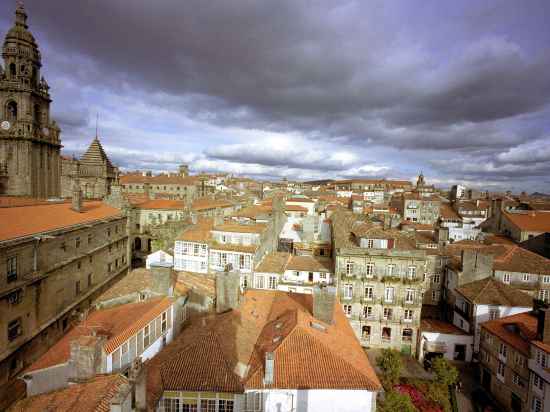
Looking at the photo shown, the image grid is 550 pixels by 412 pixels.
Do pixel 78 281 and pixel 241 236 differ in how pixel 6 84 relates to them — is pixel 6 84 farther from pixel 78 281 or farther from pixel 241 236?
pixel 241 236

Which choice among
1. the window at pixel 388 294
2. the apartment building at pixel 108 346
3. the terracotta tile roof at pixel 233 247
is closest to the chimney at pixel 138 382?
the apartment building at pixel 108 346

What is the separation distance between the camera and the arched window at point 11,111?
43969 mm

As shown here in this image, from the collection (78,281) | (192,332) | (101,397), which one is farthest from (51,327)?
(101,397)

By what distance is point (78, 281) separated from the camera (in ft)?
110

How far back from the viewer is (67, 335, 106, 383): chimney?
12938 mm

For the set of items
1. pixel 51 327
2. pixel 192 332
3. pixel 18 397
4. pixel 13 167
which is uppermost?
pixel 13 167

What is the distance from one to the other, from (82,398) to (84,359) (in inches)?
62.4

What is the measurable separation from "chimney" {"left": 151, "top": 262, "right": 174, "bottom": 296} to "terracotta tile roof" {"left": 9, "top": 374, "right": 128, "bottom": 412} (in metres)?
8.11

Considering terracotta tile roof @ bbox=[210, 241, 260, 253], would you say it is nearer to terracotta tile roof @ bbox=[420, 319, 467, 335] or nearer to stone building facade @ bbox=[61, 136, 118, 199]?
terracotta tile roof @ bbox=[420, 319, 467, 335]

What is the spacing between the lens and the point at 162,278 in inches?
830

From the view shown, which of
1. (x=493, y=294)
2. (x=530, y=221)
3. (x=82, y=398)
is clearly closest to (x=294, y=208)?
(x=493, y=294)

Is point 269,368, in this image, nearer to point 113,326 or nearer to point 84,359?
point 84,359

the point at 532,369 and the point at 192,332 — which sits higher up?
the point at 192,332

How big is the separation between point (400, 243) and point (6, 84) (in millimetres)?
57372
